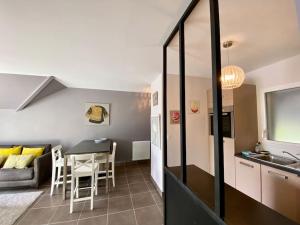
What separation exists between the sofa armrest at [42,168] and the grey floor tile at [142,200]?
2.02m

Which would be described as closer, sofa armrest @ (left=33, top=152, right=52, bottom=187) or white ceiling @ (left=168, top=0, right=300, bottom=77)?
white ceiling @ (left=168, top=0, right=300, bottom=77)

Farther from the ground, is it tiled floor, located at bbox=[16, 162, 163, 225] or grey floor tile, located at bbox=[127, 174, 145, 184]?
tiled floor, located at bbox=[16, 162, 163, 225]

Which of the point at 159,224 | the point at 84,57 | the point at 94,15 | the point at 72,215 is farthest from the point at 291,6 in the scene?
the point at 72,215

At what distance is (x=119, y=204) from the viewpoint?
8.30ft

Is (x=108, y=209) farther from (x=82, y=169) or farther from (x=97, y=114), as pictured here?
(x=97, y=114)

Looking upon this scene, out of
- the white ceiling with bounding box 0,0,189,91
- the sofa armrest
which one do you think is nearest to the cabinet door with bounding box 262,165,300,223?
the white ceiling with bounding box 0,0,189,91

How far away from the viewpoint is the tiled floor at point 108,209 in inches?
83.4

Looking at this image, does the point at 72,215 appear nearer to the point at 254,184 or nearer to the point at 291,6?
the point at 254,184

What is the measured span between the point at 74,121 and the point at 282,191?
4709 mm

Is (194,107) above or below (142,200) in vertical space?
above

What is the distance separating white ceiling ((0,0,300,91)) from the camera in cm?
125

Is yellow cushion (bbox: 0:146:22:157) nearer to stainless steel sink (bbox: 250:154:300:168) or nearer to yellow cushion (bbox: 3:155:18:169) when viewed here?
Answer: yellow cushion (bbox: 3:155:18:169)

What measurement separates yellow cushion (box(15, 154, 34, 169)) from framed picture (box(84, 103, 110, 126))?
1.64m

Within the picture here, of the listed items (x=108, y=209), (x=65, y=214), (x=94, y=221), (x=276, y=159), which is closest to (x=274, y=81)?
(x=276, y=159)
